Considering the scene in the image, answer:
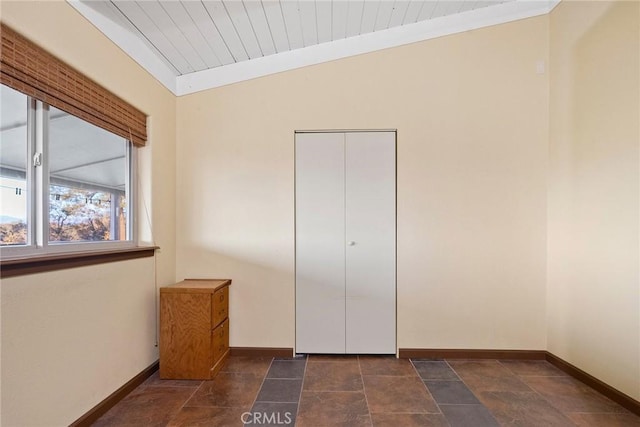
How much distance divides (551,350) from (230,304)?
2.87 m

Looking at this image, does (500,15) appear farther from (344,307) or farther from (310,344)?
(310,344)

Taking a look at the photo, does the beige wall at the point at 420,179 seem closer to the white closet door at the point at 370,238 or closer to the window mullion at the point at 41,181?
the white closet door at the point at 370,238

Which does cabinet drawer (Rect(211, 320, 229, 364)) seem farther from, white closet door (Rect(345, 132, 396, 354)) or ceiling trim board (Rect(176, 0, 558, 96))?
ceiling trim board (Rect(176, 0, 558, 96))

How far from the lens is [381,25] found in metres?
2.71

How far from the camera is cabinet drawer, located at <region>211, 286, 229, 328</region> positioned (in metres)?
2.48

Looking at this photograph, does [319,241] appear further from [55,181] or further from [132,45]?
[132,45]

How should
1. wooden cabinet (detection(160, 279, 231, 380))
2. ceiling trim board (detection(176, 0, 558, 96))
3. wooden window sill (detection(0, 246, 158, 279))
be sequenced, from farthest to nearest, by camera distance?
1. ceiling trim board (detection(176, 0, 558, 96))
2. wooden cabinet (detection(160, 279, 231, 380))
3. wooden window sill (detection(0, 246, 158, 279))

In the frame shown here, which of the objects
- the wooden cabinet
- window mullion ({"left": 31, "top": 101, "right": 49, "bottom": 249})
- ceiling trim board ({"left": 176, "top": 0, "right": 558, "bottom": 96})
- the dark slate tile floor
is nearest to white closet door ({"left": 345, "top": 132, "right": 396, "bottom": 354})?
the dark slate tile floor

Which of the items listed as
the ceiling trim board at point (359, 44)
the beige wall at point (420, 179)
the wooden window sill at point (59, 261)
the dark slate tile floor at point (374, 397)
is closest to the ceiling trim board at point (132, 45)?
the ceiling trim board at point (359, 44)

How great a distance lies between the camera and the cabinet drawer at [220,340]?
248 centimetres

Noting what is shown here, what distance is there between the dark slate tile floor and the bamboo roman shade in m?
1.88

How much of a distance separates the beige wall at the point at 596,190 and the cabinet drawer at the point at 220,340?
285 cm

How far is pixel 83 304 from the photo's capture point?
180cm

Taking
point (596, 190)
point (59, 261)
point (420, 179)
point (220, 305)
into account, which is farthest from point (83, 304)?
point (596, 190)
